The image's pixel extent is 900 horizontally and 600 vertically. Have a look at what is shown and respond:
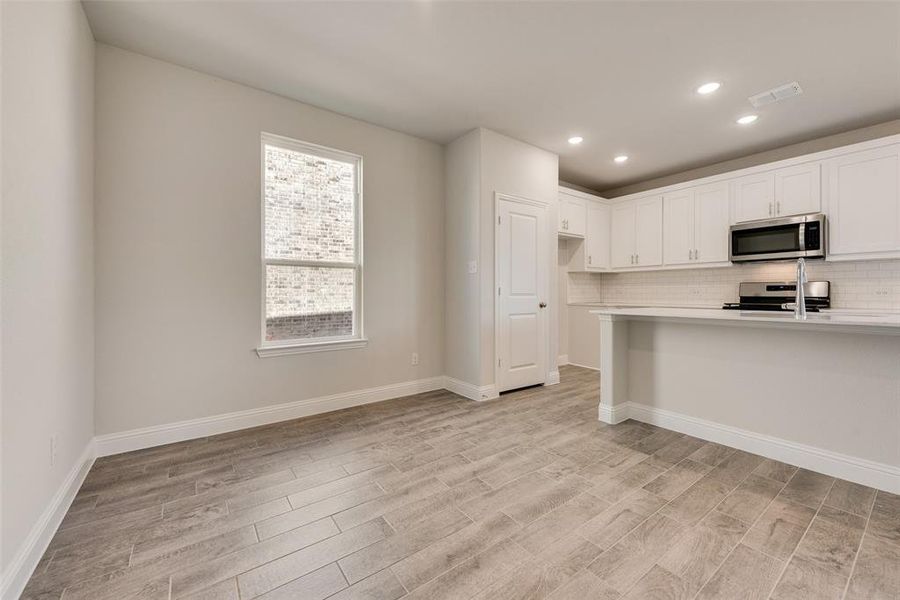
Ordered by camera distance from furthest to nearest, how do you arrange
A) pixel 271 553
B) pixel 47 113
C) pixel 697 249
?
1. pixel 697 249
2. pixel 47 113
3. pixel 271 553

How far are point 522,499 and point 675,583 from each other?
0.75 meters

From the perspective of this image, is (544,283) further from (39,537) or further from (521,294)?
(39,537)

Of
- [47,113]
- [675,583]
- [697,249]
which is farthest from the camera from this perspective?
[697,249]

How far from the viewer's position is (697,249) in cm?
471

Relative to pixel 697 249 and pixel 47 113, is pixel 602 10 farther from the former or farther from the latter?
pixel 697 249

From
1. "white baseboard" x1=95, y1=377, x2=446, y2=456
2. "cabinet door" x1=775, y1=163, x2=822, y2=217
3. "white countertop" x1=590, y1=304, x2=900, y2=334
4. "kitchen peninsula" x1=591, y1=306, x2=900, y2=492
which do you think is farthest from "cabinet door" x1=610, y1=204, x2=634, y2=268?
"white baseboard" x1=95, y1=377, x2=446, y2=456

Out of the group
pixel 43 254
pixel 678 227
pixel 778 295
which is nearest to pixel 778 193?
pixel 678 227

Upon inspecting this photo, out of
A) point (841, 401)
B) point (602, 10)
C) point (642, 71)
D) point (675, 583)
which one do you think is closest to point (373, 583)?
point (675, 583)

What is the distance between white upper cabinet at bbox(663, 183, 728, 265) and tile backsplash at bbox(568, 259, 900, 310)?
0.37 metres

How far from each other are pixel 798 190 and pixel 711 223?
2.78 feet

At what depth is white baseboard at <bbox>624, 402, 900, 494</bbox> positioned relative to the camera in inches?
81.4

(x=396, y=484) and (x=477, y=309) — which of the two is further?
(x=477, y=309)

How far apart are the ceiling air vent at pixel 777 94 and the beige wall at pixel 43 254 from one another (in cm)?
477

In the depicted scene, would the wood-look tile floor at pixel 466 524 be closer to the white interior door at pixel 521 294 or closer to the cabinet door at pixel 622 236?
the white interior door at pixel 521 294
